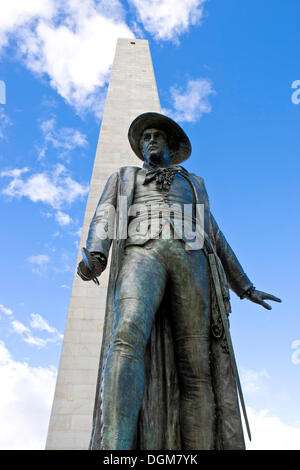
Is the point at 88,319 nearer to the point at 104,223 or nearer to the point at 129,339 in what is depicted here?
the point at 104,223

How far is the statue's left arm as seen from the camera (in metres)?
3.97

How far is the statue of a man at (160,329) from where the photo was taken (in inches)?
105

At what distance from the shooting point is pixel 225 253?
415 centimetres

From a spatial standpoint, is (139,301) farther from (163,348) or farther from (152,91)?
(152,91)

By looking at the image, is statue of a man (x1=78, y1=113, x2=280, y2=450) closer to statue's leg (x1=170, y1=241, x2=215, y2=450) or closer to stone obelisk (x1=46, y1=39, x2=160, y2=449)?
statue's leg (x1=170, y1=241, x2=215, y2=450)

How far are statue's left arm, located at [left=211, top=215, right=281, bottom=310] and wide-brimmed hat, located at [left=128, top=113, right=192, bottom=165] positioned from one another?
962 millimetres

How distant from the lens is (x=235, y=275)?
4.09 metres

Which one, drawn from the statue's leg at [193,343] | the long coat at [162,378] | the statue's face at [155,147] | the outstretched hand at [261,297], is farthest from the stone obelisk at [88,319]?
the statue's face at [155,147]

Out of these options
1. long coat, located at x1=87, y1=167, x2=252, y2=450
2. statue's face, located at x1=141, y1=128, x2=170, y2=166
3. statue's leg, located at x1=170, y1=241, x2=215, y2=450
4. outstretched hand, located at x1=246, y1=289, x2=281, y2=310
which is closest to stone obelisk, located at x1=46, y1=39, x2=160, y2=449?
long coat, located at x1=87, y1=167, x2=252, y2=450

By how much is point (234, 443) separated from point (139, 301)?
126 cm

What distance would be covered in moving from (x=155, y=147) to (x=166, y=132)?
35 cm

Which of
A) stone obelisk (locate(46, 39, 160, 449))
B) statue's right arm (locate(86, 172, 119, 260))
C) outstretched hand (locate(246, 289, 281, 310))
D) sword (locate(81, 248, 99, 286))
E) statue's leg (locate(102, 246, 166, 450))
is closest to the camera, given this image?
statue's leg (locate(102, 246, 166, 450))

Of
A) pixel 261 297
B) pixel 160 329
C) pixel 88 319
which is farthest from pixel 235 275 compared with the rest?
pixel 88 319
